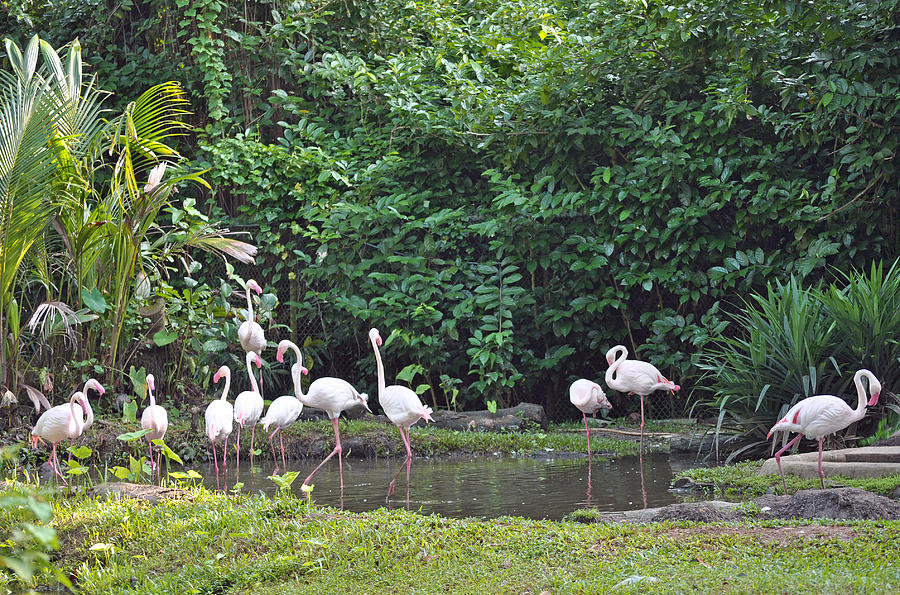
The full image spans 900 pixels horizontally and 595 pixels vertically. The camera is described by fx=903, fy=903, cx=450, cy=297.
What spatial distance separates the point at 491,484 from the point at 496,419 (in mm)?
2809

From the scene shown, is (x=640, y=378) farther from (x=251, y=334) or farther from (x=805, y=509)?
(x=251, y=334)

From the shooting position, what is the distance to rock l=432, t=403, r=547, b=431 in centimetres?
948

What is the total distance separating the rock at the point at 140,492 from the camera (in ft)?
17.7

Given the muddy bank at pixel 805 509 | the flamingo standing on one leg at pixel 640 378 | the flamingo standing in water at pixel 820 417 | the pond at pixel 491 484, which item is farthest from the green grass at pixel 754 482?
the flamingo standing on one leg at pixel 640 378

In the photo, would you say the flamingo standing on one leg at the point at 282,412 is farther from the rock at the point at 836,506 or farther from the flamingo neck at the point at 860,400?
the flamingo neck at the point at 860,400

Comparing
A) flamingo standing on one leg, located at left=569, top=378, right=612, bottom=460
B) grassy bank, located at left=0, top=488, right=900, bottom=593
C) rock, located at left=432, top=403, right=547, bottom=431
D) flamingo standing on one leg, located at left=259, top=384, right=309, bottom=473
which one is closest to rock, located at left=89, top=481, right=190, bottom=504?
grassy bank, located at left=0, top=488, right=900, bottom=593

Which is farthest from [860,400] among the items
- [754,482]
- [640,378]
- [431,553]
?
[431,553]

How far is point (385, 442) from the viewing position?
28.8 ft

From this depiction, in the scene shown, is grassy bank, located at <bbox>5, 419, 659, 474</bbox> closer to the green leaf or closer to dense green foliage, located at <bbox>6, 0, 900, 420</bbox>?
the green leaf

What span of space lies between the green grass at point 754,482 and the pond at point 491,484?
301 mm

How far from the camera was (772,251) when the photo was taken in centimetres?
955

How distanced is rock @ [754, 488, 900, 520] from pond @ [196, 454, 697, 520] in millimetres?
1132

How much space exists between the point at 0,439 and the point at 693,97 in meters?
7.74

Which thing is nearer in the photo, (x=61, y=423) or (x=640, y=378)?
(x=61, y=423)
